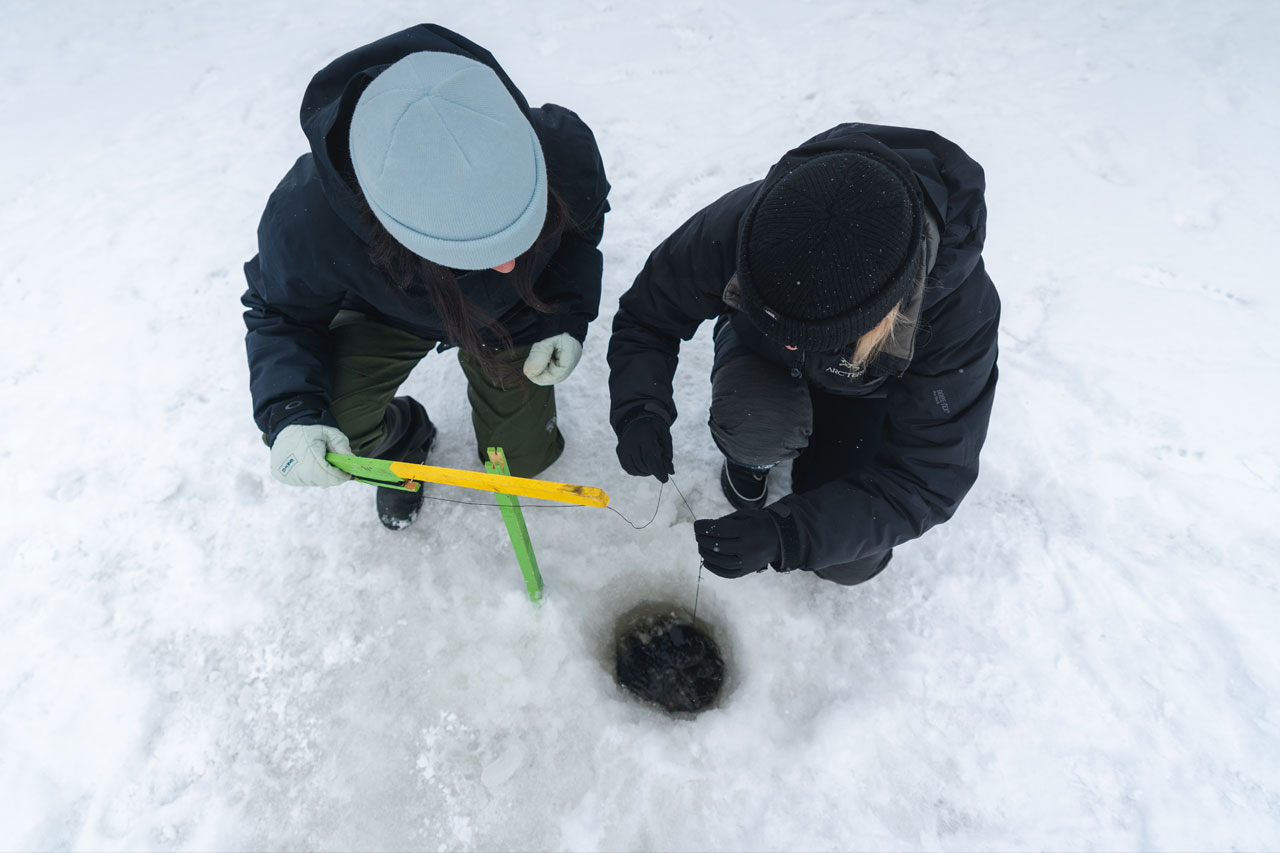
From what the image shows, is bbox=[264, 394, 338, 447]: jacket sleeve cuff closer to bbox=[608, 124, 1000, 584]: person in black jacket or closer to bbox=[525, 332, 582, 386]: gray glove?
bbox=[525, 332, 582, 386]: gray glove

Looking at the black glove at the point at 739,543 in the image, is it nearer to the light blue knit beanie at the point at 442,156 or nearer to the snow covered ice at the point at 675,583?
the snow covered ice at the point at 675,583

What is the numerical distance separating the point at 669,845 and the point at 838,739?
53 cm

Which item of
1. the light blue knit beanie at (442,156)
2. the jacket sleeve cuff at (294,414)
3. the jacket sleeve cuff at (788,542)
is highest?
the light blue knit beanie at (442,156)

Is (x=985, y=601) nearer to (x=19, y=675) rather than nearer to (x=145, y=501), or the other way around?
(x=145, y=501)

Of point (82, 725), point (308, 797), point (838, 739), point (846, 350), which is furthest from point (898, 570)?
point (82, 725)

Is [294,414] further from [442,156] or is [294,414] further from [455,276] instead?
[442,156]

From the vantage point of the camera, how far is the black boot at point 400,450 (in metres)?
2.12

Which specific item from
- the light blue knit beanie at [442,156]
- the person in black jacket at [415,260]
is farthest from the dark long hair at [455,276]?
the light blue knit beanie at [442,156]

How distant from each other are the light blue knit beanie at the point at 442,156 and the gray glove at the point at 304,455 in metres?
0.70

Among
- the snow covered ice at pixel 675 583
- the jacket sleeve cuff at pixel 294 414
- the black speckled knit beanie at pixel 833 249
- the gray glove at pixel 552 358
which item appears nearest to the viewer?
the black speckled knit beanie at pixel 833 249

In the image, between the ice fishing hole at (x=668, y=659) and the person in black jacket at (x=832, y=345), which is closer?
the person in black jacket at (x=832, y=345)

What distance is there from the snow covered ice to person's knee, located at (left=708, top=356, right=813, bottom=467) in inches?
16.6

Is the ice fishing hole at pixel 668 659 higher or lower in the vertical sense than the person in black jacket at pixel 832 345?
lower

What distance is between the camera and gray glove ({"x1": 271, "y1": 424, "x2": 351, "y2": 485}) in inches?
64.7
